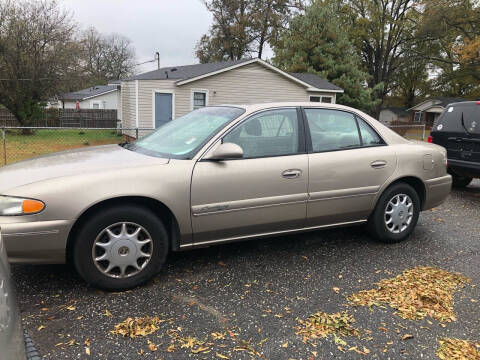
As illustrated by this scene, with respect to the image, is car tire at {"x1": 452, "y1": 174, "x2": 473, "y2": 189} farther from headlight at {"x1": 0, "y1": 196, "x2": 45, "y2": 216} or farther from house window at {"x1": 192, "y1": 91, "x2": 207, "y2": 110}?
house window at {"x1": 192, "y1": 91, "x2": 207, "y2": 110}

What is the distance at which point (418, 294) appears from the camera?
319cm

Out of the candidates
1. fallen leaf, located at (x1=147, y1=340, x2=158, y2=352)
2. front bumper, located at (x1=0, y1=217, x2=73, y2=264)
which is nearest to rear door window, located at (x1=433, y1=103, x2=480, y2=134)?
fallen leaf, located at (x1=147, y1=340, x2=158, y2=352)

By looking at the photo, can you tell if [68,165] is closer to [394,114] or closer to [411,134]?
[411,134]

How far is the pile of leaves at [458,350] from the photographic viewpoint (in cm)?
241

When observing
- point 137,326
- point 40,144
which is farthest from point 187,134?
point 40,144

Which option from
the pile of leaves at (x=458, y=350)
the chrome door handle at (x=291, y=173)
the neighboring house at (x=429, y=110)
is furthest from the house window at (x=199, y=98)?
the neighboring house at (x=429, y=110)

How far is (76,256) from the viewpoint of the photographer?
9.52 feet

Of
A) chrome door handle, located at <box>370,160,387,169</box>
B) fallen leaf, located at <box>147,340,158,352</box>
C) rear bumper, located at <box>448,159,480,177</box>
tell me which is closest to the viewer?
fallen leaf, located at <box>147,340,158,352</box>

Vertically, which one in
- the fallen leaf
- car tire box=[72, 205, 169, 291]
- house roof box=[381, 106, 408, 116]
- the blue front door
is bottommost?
the fallen leaf

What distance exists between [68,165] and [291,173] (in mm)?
1995

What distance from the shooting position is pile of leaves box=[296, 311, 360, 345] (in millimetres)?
2596

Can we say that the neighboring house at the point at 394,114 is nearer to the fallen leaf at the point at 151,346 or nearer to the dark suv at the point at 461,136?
the dark suv at the point at 461,136

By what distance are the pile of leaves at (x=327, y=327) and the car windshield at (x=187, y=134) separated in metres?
1.66

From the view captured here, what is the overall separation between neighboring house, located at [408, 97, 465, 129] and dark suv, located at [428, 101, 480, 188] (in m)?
38.9
